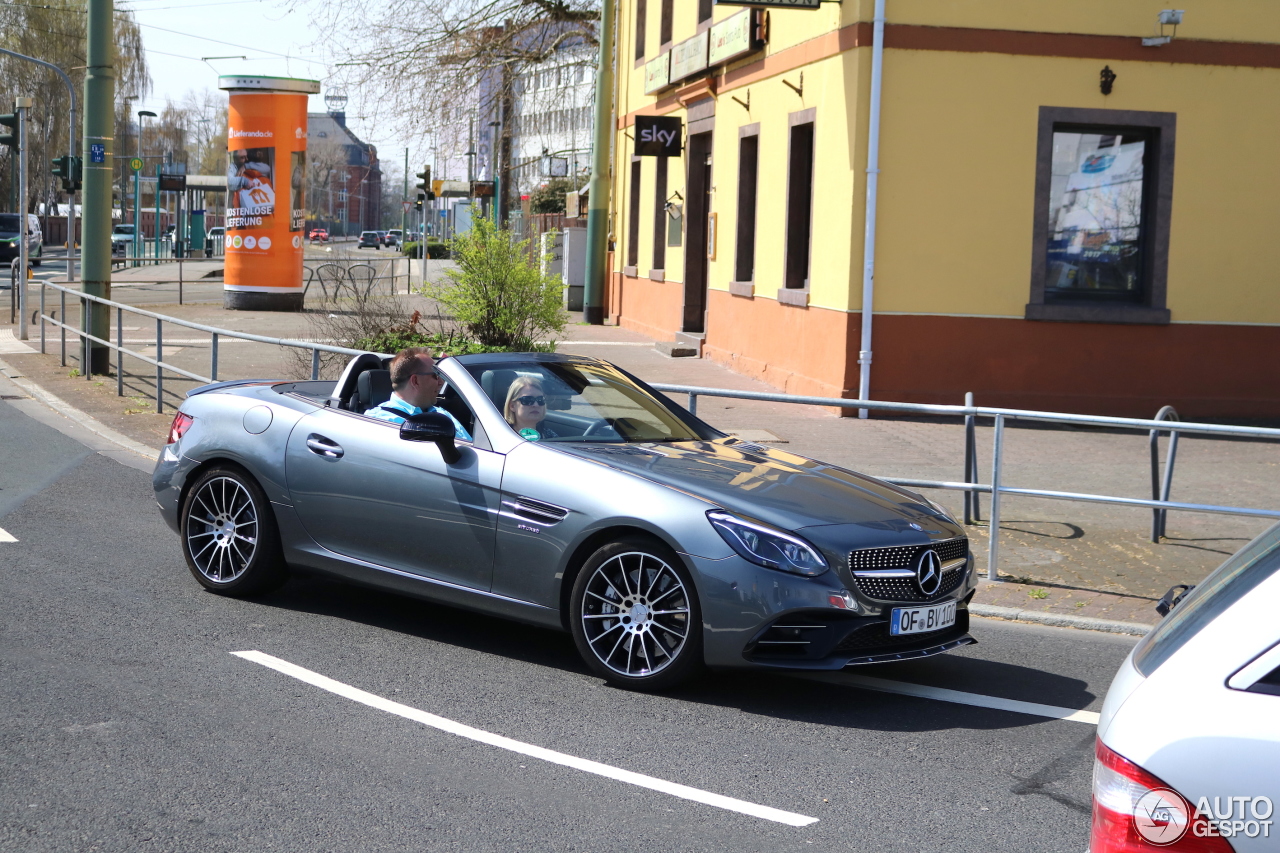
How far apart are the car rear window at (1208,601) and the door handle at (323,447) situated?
4582 mm

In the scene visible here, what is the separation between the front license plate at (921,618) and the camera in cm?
557

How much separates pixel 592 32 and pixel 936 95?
1862 centimetres

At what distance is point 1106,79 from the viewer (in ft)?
50.3

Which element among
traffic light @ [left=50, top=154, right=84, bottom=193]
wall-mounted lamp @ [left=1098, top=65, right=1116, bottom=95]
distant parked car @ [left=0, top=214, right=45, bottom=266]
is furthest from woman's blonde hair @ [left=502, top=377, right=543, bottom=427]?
distant parked car @ [left=0, top=214, right=45, bottom=266]

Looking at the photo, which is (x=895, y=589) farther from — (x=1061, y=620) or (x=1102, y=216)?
(x=1102, y=216)

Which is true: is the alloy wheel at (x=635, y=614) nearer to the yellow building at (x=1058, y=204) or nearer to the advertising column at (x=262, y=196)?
the yellow building at (x=1058, y=204)

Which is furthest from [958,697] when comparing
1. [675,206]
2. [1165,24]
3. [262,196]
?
[262,196]

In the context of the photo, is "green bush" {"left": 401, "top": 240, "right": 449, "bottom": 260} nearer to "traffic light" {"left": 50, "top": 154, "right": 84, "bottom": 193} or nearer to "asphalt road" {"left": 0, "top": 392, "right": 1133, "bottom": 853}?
"traffic light" {"left": 50, "top": 154, "right": 84, "bottom": 193}

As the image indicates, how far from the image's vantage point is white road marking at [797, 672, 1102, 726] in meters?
5.70

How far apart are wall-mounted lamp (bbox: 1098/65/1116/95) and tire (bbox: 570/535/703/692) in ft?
38.3

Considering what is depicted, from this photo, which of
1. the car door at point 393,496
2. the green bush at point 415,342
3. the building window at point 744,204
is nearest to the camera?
the car door at point 393,496

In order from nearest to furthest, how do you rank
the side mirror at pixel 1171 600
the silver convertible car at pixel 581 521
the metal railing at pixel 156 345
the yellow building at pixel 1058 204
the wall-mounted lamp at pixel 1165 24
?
the side mirror at pixel 1171 600 < the silver convertible car at pixel 581 521 < the metal railing at pixel 156 345 < the wall-mounted lamp at pixel 1165 24 < the yellow building at pixel 1058 204

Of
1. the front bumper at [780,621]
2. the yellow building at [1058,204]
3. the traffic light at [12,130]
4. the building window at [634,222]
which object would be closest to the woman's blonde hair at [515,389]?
the front bumper at [780,621]

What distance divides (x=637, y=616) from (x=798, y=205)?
12.9 meters
